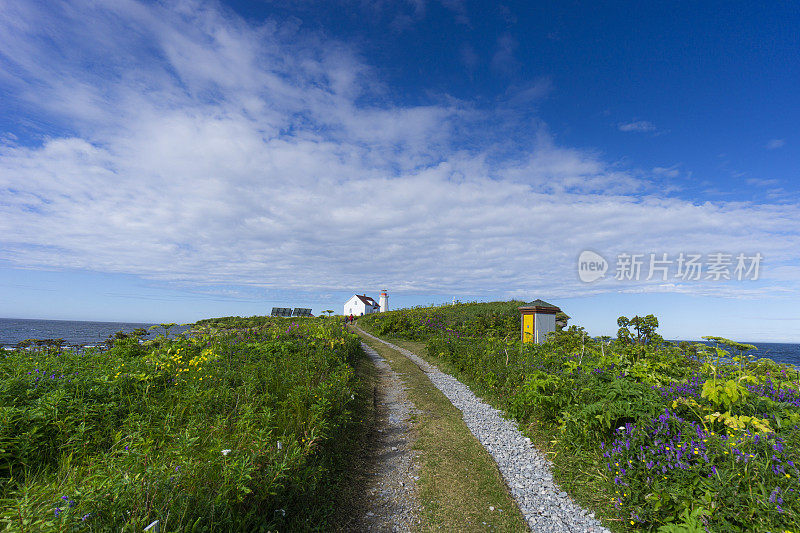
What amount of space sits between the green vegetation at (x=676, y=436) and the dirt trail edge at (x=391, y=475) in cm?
238

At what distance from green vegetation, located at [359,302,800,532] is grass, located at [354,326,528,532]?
1121 millimetres

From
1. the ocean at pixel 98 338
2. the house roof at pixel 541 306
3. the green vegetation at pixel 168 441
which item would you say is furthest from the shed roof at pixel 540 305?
the green vegetation at pixel 168 441

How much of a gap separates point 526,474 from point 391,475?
2.17m

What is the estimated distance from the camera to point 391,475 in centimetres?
572

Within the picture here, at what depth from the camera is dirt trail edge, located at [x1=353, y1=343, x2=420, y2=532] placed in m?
4.58

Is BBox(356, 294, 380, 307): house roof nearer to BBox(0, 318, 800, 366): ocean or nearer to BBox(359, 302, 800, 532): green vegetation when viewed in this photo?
BBox(0, 318, 800, 366): ocean

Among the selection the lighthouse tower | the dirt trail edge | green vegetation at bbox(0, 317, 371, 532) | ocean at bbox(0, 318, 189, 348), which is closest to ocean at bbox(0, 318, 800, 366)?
ocean at bbox(0, 318, 189, 348)

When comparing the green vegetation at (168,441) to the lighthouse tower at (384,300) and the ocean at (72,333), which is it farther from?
the lighthouse tower at (384,300)

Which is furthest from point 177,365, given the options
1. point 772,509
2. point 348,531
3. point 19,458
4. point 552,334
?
point 552,334

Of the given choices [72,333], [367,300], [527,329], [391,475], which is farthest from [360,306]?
[391,475]

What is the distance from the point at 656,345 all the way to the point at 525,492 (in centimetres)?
702

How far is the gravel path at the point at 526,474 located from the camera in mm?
4527

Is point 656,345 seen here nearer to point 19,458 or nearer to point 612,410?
point 612,410

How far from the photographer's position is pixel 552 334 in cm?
1473
